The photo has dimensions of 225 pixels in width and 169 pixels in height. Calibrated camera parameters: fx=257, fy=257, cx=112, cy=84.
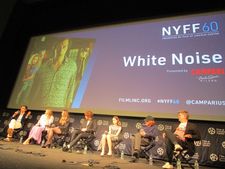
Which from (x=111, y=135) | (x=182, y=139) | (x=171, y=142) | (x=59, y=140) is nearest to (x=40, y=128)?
(x=59, y=140)

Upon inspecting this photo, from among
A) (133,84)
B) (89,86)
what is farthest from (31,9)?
(133,84)

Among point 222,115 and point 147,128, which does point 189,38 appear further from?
point 147,128

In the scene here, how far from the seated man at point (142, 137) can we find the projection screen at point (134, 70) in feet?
1.80

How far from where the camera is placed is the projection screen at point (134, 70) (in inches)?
185

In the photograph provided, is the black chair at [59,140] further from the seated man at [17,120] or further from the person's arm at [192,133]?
the person's arm at [192,133]

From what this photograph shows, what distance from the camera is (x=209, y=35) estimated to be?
16.0 feet

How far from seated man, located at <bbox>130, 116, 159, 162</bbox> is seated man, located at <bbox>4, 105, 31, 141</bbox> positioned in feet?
9.88

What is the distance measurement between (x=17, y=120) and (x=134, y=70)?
3074 mm

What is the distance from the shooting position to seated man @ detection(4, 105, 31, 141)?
5.96m

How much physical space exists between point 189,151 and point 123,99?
215cm

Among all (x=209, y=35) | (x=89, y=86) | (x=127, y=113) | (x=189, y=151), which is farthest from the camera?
(x=89, y=86)

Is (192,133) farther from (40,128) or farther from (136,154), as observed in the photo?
(40,128)

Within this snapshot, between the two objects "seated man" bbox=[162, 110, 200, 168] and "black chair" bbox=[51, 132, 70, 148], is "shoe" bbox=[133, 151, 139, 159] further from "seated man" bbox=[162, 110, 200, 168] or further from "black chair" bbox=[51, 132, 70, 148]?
"black chair" bbox=[51, 132, 70, 148]

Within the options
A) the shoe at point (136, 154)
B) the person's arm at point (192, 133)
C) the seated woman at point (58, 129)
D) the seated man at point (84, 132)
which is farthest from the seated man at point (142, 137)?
the seated woman at point (58, 129)
